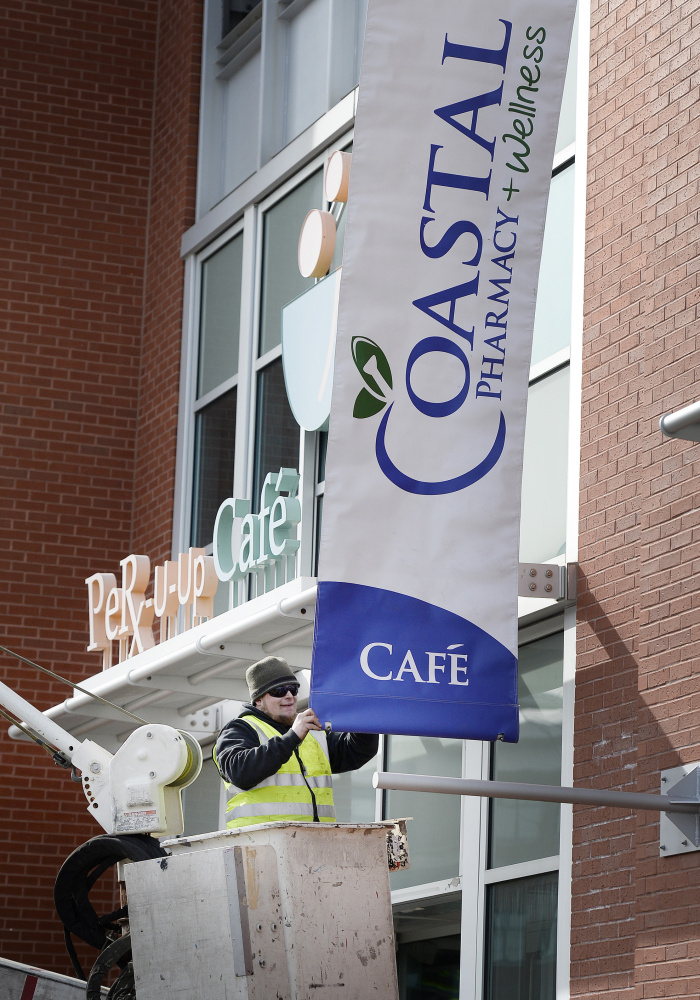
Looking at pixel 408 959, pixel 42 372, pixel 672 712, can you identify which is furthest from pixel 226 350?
pixel 672 712

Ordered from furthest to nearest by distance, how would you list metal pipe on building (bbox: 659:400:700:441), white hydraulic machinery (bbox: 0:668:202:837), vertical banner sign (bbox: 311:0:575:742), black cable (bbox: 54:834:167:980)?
white hydraulic machinery (bbox: 0:668:202:837), black cable (bbox: 54:834:167:980), vertical banner sign (bbox: 311:0:575:742), metal pipe on building (bbox: 659:400:700:441)

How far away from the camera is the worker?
6.20m

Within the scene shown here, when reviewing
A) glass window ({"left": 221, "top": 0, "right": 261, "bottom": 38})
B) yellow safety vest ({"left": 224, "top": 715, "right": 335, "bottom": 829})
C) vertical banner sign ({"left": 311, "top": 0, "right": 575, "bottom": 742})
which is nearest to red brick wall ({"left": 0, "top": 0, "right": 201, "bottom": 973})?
glass window ({"left": 221, "top": 0, "right": 261, "bottom": 38})

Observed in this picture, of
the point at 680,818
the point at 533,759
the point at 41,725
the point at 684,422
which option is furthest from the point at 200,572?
the point at 684,422

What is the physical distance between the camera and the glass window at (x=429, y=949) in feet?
30.7

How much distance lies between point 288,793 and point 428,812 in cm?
320

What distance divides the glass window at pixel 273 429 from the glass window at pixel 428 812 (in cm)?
319

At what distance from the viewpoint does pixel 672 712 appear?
691 cm

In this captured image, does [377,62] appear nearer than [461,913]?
Yes

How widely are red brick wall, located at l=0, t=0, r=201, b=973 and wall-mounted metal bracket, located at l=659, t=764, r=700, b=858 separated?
7852 millimetres

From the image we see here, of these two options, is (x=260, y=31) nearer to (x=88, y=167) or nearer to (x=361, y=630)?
(x=88, y=167)

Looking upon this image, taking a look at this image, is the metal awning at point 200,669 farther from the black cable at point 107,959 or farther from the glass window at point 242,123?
the glass window at point 242,123

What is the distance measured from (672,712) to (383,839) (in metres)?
1.52

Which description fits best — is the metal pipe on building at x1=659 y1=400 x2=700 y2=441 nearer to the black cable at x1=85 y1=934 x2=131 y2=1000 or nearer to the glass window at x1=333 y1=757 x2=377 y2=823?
the black cable at x1=85 y1=934 x2=131 y2=1000
